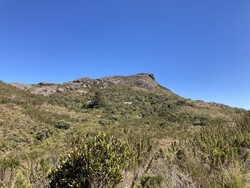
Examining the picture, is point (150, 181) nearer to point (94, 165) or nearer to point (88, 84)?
point (94, 165)

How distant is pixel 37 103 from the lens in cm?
4619

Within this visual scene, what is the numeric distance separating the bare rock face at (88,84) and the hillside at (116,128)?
0.26 meters

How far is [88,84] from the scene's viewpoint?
77312mm

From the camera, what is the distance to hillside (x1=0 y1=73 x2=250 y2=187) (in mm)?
8719

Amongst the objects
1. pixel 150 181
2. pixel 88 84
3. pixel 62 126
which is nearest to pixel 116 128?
pixel 62 126

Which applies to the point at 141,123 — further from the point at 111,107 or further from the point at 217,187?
the point at 217,187

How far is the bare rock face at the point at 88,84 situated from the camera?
68050 mm

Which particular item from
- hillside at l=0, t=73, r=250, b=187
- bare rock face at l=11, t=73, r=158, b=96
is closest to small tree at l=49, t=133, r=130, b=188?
hillside at l=0, t=73, r=250, b=187

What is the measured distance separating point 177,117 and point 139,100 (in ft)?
59.4

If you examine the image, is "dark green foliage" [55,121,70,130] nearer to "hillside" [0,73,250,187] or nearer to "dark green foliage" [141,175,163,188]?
"hillside" [0,73,250,187]

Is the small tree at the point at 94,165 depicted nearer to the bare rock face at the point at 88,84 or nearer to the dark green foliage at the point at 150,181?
the dark green foliage at the point at 150,181

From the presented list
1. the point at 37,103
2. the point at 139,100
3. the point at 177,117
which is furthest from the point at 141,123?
the point at 139,100

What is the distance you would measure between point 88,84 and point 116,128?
44665 millimetres

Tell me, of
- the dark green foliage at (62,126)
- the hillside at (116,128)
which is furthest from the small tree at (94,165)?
the dark green foliage at (62,126)
